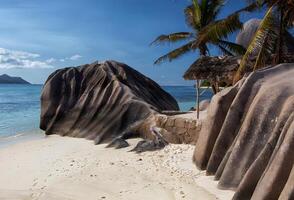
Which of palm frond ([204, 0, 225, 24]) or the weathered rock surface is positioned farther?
palm frond ([204, 0, 225, 24])

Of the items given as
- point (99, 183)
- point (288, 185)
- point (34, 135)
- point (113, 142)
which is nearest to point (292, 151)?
point (288, 185)

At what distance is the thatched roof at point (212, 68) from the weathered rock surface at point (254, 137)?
5.75 meters

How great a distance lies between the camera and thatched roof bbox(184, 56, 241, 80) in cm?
1514

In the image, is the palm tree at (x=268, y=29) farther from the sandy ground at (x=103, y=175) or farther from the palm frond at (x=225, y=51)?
the palm frond at (x=225, y=51)

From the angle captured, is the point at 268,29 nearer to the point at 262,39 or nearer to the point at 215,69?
the point at 262,39

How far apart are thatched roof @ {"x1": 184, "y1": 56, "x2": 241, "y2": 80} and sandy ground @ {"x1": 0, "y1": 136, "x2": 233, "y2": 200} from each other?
3.70 metres

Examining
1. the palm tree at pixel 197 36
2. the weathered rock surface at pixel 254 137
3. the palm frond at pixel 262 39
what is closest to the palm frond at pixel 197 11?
the palm tree at pixel 197 36

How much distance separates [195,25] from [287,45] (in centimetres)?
485

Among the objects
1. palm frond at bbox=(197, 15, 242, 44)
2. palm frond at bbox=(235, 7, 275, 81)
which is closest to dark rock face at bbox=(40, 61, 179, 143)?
palm frond at bbox=(197, 15, 242, 44)

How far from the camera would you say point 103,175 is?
32.4 feet

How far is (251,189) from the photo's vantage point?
6.56 m

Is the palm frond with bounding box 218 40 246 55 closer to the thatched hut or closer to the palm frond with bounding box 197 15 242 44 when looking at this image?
the thatched hut

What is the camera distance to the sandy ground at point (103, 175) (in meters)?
8.19

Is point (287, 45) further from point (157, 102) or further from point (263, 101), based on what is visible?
point (263, 101)
